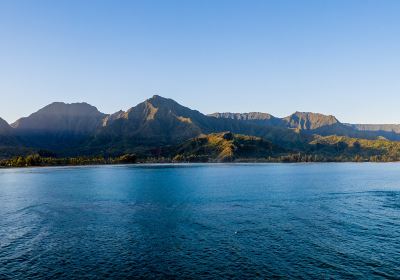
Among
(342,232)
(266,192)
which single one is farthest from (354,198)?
(342,232)

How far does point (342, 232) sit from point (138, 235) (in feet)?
180

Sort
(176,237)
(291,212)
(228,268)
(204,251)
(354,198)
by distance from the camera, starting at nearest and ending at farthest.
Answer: (228,268), (204,251), (176,237), (291,212), (354,198)

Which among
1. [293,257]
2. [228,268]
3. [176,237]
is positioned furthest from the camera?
[176,237]

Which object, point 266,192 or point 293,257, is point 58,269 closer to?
point 293,257

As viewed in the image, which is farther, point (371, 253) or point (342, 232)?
point (342, 232)

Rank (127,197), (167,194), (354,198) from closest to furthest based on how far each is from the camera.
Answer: (354,198) → (127,197) → (167,194)

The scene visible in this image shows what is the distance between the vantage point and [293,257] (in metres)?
73.2

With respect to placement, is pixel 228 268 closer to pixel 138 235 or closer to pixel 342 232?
pixel 138 235

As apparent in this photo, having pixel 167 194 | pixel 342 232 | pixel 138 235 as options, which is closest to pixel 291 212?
pixel 342 232

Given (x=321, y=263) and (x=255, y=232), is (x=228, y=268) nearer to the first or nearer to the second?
(x=321, y=263)

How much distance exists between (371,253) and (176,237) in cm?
4639

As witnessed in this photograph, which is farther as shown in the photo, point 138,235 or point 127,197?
point 127,197

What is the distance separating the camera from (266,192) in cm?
18425

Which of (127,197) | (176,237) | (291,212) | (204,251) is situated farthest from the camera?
(127,197)
